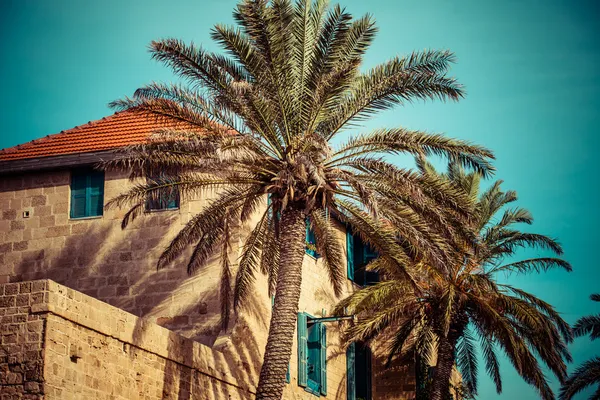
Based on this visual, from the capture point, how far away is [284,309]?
1962 cm

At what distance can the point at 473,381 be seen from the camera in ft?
94.7

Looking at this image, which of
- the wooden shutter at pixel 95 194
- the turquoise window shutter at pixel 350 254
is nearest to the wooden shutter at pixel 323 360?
the turquoise window shutter at pixel 350 254

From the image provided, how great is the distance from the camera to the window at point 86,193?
25.1 metres

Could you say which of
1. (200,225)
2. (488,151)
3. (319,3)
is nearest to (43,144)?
(200,225)

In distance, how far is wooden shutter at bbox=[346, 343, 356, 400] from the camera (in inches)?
1115

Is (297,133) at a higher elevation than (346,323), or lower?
higher

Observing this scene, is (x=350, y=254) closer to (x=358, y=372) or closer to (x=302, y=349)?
(x=358, y=372)

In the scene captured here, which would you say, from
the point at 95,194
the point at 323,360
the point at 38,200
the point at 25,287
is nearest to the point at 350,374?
the point at 323,360

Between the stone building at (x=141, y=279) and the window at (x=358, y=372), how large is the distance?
0.05 meters

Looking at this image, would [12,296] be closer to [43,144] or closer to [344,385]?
[43,144]

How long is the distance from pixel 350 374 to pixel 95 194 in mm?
8605

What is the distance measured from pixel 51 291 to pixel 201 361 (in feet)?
16.2

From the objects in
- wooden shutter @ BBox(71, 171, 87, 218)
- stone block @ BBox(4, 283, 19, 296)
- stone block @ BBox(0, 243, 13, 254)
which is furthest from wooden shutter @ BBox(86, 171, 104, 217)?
stone block @ BBox(4, 283, 19, 296)

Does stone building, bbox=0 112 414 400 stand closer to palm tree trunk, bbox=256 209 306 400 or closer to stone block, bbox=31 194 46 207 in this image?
stone block, bbox=31 194 46 207
